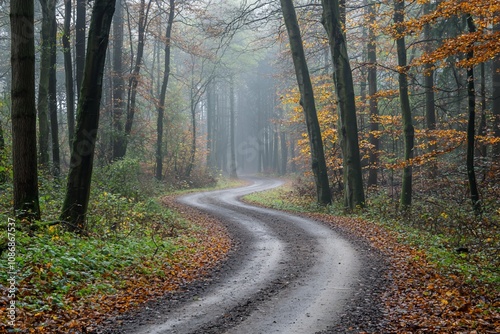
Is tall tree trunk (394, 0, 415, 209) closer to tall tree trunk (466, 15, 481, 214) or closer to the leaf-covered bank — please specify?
tall tree trunk (466, 15, 481, 214)

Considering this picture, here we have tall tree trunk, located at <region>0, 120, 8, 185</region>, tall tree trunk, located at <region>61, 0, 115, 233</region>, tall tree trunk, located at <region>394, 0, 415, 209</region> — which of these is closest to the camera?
→ tall tree trunk, located at <region>61, 0, 115, 233</region>

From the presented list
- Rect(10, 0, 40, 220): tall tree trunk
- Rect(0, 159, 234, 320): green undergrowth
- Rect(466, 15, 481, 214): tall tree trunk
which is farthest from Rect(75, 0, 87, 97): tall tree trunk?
Rect(466, 15, 481, 214): tall tree trunk

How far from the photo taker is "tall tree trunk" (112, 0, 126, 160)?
74.1 ft

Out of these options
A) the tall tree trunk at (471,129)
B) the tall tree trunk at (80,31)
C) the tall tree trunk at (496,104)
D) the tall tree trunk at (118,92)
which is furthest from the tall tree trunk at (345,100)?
the tall tree trunk at (118,92)

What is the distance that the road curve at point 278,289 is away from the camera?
6051 mm

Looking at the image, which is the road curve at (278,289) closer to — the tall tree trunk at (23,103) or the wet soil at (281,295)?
the wet soil at (281,295)

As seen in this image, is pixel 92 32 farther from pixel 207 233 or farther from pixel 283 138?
pixel 283 138

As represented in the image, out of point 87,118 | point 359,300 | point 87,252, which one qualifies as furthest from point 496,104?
point 87,252

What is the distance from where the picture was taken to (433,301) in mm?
6797

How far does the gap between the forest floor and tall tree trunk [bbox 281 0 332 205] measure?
9333 mm

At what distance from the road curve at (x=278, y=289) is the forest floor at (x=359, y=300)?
94mm

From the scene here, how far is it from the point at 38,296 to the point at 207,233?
782cm

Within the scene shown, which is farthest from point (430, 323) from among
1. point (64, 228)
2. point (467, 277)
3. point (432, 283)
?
point (64, 228)

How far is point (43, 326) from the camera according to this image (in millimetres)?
5617
